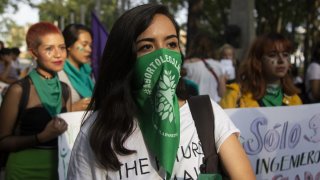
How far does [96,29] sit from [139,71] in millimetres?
3802

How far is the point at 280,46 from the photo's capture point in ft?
13.3

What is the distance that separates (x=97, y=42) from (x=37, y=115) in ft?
7.44

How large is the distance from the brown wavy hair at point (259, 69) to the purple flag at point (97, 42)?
1831mm

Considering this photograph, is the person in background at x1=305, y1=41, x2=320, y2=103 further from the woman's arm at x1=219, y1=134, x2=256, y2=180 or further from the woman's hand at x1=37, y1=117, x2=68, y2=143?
the woman's arm at x1=219, y1=134, x2=256, y2=180

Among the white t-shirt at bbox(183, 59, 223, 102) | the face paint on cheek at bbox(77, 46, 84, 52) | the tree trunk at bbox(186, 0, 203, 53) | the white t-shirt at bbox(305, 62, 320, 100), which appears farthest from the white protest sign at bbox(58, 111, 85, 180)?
the tree trunk at bbox(186, 0, 203, 53)

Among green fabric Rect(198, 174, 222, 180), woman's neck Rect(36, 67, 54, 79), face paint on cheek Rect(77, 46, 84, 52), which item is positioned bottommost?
green fabric Rect(198, 174, 222, 180)

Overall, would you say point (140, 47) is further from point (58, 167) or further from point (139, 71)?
point (58, 167)

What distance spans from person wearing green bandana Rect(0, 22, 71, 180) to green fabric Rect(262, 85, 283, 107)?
1.56m

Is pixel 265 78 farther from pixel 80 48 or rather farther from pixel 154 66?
pixel 154 66

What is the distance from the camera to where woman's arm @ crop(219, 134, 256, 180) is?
2.06 meters

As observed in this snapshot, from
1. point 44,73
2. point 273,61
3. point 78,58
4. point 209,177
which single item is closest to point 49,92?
point 44,73

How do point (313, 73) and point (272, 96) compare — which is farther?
point (313, 73)

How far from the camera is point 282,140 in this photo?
4.12 m

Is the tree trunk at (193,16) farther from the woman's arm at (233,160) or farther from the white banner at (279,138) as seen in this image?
the woman's arm at (233,160)
